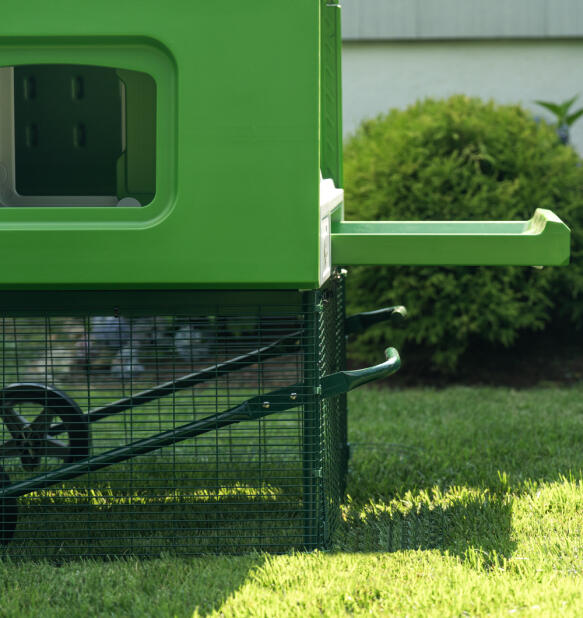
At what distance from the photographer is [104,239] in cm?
242

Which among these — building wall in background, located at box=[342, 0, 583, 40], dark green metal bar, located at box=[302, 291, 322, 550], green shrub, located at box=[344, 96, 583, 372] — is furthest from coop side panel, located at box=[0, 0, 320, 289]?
building wall in background, located at box=[342, 0, 583, 40]

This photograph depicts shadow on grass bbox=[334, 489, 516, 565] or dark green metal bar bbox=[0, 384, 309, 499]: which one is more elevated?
dark green metal bar bbox=[0, 384, 309, 499]

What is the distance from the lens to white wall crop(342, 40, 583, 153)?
9.81 m

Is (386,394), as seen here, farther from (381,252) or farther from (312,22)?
(312,22)

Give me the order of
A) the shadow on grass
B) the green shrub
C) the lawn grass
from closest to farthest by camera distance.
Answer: the lawn grass < the shadow on grass < the green shrub

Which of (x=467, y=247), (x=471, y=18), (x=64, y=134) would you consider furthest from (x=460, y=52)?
(x=467, y=247)

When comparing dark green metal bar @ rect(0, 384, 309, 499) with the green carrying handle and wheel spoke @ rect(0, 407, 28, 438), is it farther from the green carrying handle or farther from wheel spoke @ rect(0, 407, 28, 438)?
the green carrying handle

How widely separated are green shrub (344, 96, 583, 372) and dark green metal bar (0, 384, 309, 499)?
3237 mm

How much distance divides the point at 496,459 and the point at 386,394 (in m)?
1.89

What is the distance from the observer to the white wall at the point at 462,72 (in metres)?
9.81

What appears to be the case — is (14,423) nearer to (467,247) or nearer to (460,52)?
(467,247)

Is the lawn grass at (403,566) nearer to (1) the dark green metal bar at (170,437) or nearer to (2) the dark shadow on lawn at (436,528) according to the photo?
(2) the dark shadow on lawn at (436,528)

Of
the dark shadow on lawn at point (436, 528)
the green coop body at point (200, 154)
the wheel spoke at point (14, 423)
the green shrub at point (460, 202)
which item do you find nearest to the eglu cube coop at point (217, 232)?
the green coop body at point (200, 154)

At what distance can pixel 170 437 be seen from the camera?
8.84 feet
